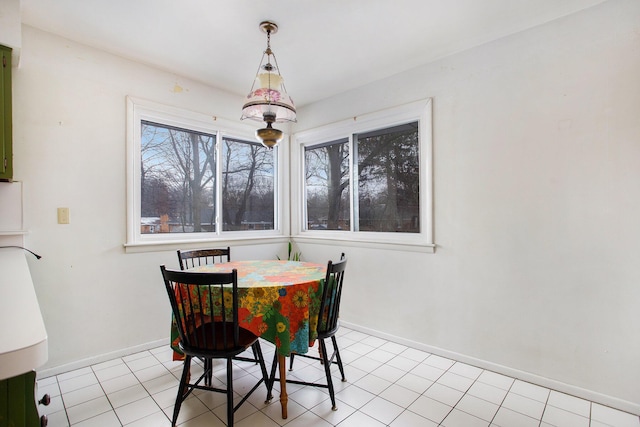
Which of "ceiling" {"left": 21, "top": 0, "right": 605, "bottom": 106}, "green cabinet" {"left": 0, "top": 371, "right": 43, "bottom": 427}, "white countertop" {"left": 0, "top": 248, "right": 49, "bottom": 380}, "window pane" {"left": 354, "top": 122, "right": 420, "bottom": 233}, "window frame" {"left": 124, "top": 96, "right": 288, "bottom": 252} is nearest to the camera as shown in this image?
"white countertop" {"left": 0, "top": 248, "right": 49, "bottom": 380}

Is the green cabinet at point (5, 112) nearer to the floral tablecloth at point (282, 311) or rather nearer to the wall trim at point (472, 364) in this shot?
the wall trim at point (472, 364)

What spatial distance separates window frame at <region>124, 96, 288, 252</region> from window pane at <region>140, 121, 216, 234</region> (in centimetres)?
6

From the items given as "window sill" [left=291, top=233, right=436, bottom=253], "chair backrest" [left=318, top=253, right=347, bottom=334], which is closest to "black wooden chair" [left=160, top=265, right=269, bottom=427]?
"chair backrest" [left=318, top=253, right=347, bottom=334]

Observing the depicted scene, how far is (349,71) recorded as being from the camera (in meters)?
2.99

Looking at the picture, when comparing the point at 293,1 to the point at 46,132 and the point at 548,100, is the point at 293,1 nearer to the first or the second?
the point at 548,100

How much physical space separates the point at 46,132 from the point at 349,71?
252cm

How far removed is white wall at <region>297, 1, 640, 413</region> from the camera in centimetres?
193

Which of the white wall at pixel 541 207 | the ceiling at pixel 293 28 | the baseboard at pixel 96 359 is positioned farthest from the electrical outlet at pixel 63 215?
the white wall at pixel 541 207

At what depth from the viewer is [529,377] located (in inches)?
87.1

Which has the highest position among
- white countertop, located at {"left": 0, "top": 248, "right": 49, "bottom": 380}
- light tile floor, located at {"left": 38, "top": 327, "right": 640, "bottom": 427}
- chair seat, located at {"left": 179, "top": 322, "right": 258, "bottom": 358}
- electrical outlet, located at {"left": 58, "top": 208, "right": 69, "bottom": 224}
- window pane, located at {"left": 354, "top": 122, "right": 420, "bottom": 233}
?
window pane, located at {"left": 354, "top": 122, "right": 420, "bottom": 233}

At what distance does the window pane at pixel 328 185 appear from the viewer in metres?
3.54

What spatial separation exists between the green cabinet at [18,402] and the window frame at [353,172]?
254 centimetres

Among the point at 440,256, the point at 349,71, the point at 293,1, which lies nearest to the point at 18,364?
the point at 293,1

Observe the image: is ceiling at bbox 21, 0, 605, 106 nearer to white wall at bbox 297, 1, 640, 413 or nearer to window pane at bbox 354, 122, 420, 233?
white wall at bbox 297, 1, 640, 413
